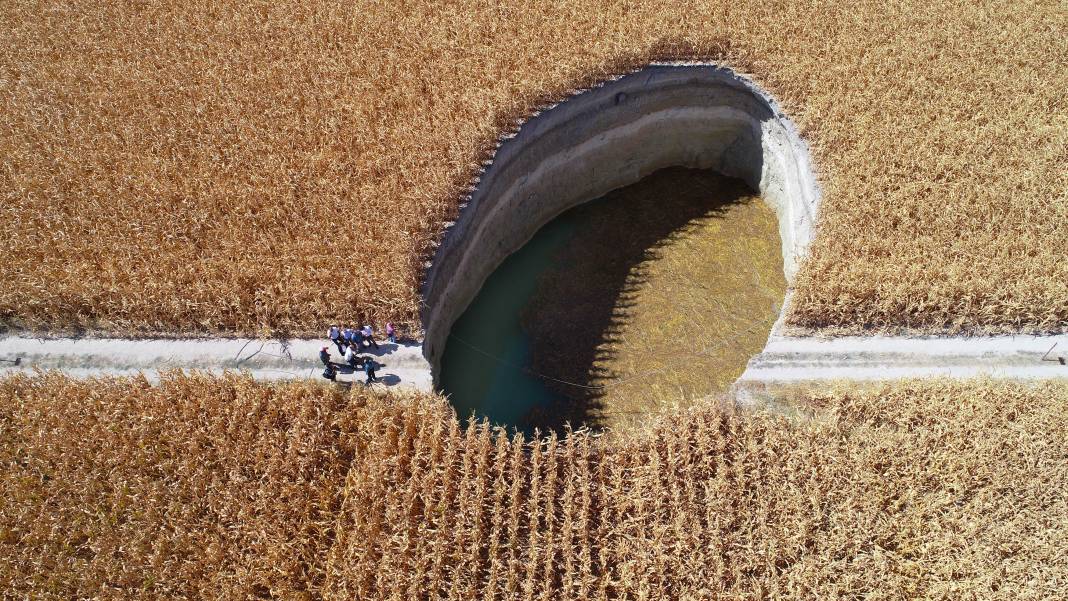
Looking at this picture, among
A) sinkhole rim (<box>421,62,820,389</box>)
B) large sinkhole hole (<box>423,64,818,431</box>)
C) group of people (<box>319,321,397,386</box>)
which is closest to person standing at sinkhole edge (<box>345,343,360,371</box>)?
group of people (<box>319,321,397,386</box>)

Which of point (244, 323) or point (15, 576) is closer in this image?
point (15, 576)

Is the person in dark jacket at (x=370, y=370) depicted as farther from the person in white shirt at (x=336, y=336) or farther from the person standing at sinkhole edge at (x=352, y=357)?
the person in white shirt at (x=336, y=336)

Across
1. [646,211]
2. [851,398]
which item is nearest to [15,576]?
[851,398]

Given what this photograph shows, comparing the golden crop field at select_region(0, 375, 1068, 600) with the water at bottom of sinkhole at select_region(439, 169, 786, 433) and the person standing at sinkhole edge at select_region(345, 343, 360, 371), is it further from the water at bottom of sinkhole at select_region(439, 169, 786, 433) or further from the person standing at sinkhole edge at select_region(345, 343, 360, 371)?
the water at bottom of sinkhole at select_region(439, 169, 786, 433)

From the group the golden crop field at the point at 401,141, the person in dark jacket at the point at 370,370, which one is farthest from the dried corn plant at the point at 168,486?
the golden crop field at the point at 401,141

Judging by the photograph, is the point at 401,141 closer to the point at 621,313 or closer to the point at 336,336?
the point at 336,336

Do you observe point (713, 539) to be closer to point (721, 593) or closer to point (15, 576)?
point (721, 593)
